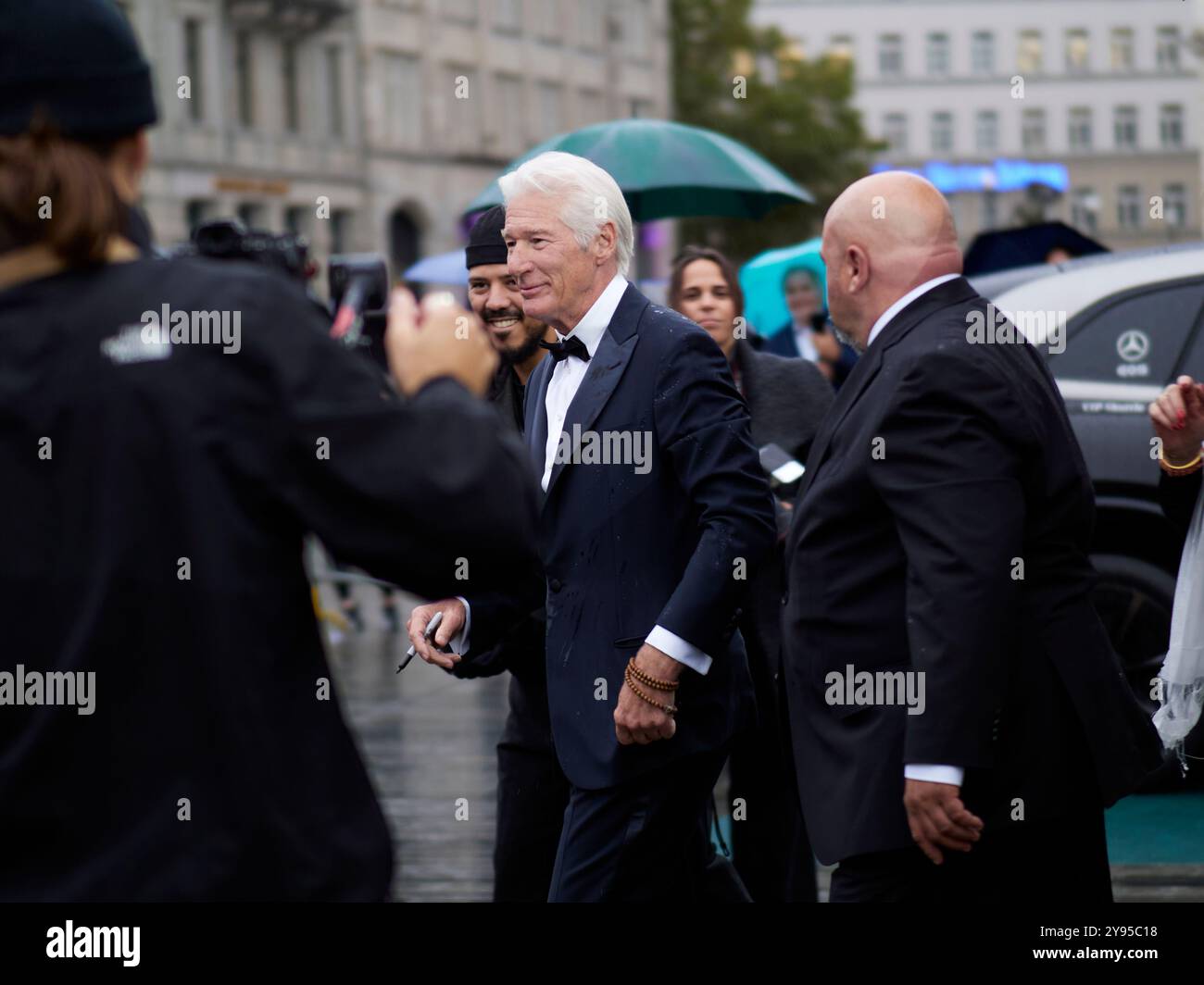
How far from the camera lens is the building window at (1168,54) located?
99.4m

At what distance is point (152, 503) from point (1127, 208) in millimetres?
100060

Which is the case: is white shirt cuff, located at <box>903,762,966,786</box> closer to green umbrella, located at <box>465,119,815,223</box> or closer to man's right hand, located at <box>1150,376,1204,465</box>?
man's right hand, located at <box>1150,376,1204,465</box>

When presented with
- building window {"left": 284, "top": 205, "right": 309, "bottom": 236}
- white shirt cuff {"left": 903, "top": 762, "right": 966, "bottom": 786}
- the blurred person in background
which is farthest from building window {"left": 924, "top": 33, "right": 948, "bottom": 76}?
white shirt cuff {"left": 903, "top": 762, "right": 966, "bottom": 786}

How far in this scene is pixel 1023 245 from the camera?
1177 cm

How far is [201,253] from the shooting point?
14.5ft

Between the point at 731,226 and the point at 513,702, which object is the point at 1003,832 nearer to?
the point at 513,702

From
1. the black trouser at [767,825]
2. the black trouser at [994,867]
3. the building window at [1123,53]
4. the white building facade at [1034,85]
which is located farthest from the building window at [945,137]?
the black trouser at [994,867]

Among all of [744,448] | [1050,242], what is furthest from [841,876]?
[1050,242]

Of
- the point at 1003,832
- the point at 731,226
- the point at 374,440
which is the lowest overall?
the point at 1003,832

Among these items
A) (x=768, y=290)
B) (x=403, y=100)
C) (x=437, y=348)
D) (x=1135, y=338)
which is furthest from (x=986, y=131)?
(x=437, y=348)

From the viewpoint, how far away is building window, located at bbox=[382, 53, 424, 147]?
54.2 metres

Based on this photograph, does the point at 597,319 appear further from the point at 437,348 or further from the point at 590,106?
the point at 590,106
